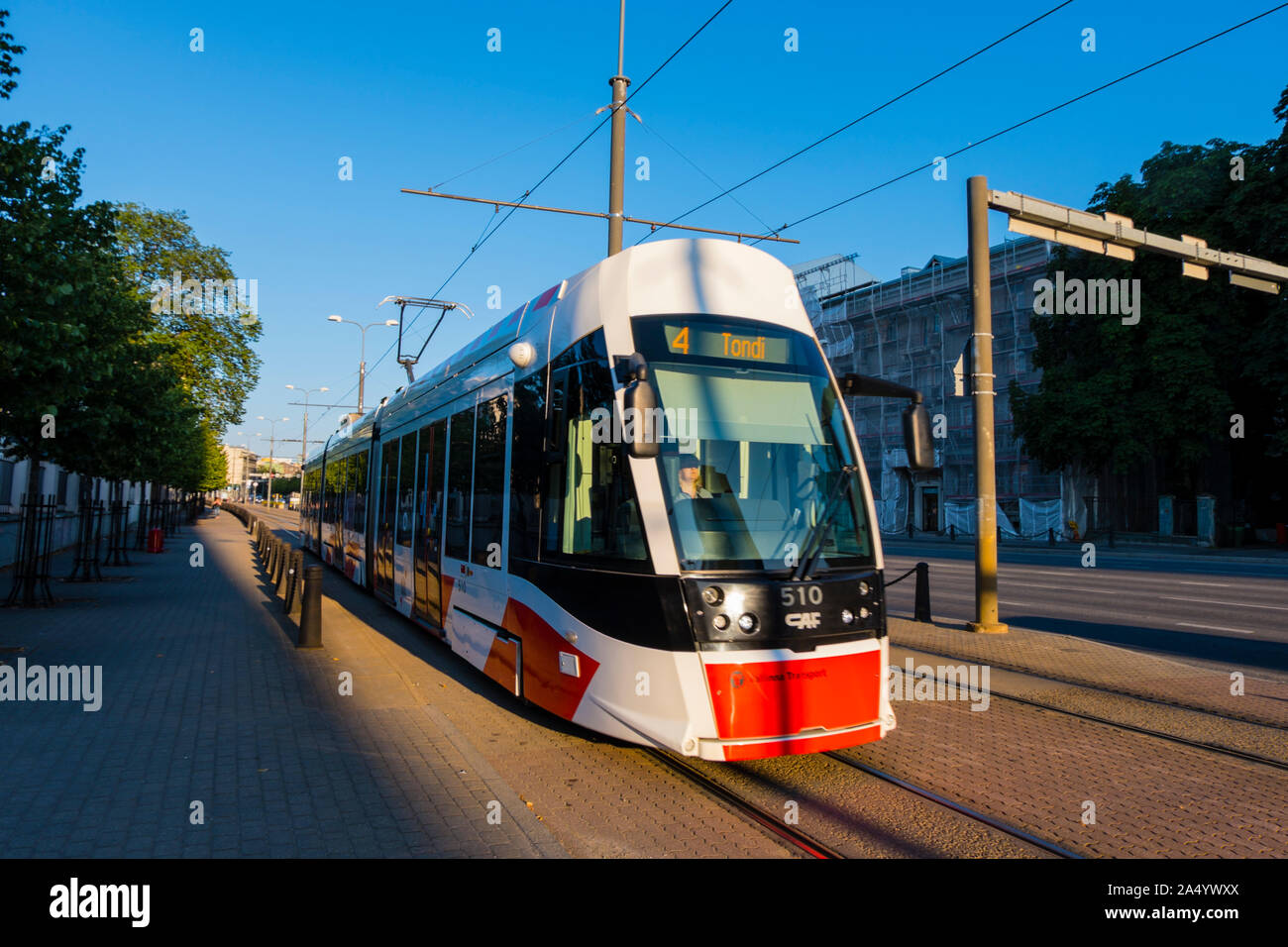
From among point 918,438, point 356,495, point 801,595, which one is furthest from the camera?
point 356,495

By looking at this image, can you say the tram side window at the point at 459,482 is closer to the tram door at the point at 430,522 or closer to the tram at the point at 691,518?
the tram door at the point at 430,522

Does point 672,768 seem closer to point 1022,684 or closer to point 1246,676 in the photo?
point 1022,684

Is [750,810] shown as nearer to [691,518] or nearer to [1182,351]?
[691,518]

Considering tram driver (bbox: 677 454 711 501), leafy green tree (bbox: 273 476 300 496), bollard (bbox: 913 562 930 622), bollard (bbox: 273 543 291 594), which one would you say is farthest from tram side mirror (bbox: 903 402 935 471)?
leafy green tree (bbox: 273 476 300 496)

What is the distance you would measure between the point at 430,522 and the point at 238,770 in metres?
4.55

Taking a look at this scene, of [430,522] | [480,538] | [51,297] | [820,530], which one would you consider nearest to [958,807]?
[820,530]

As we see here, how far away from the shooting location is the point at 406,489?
37.4ft

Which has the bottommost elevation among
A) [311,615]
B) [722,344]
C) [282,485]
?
[311,615]

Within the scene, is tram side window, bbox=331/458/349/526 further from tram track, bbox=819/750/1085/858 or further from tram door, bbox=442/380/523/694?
tram track, bbox=819/750/1085/858

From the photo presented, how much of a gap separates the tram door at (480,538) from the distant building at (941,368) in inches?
1527

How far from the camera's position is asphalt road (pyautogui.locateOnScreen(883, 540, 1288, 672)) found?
11.1 metres
